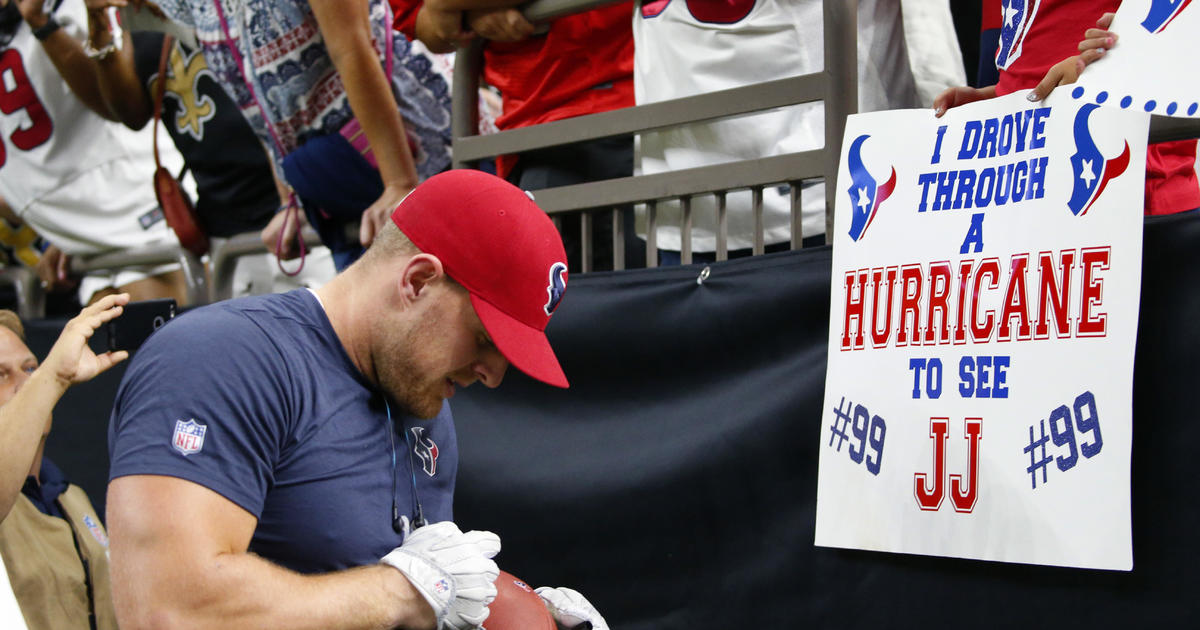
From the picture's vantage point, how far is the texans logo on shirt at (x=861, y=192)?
2613mm

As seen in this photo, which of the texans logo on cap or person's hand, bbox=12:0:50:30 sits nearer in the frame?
the texans logo on cap

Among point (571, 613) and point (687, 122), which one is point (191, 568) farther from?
point (687, 122)

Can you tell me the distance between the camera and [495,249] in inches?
87.5

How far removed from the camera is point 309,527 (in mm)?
2150

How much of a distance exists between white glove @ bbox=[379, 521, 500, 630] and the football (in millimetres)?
122

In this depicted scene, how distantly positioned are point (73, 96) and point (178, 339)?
363cm

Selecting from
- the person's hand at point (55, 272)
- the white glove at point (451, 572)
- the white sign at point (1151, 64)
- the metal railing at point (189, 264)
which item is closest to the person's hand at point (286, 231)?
the metal railing at point (189, 264)

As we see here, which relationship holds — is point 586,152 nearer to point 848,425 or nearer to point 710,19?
point 710,19

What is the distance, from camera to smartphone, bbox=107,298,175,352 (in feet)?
11.1

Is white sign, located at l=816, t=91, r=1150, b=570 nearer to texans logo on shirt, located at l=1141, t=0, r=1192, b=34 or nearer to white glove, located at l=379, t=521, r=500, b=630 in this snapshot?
texans logo on shirt, located at l=1141, t=0, r=1192, b=34

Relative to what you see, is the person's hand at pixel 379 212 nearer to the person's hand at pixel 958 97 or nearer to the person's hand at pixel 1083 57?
the person's hand at pixel 958 97

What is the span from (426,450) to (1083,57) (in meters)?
1.55

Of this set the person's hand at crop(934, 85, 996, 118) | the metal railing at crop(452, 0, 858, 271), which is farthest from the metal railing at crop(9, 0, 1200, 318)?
the person's hand at crop(934, 85, 996, 118)

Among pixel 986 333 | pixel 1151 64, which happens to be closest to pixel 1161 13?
pixel 1151 64
